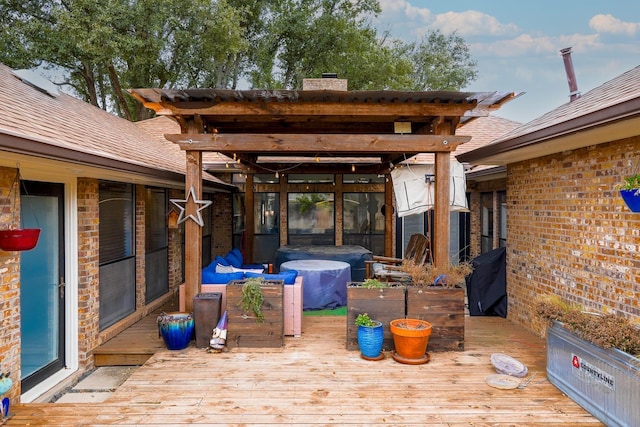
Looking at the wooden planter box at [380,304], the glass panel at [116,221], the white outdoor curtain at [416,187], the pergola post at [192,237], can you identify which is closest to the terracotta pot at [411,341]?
the wooden planter box at [380,304]

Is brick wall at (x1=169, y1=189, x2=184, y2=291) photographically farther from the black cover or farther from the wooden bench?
the black cover

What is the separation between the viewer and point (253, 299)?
466 centimetres

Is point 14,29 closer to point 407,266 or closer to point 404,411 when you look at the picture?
point 407,266

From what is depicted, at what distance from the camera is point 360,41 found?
17141mm

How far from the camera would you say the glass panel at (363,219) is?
1083 centimetres

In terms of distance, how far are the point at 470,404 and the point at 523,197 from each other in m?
3.40

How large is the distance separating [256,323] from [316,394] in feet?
4.46

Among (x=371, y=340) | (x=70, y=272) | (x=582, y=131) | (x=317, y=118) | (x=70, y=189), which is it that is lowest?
(x=371, y=340)

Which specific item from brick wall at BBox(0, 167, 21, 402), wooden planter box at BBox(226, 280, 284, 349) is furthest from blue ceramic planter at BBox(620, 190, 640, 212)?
brick wall at BBox(0, 167, 21, 402)

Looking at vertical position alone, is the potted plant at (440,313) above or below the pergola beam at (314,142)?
below

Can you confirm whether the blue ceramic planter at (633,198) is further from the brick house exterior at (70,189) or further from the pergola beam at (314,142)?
the brick house exterior at (70,189)

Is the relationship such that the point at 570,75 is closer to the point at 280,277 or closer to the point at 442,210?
the point at 442,210

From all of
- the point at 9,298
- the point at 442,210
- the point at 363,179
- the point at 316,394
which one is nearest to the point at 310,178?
the point at 363,179

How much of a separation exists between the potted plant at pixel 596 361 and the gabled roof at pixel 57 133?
4467 mm
